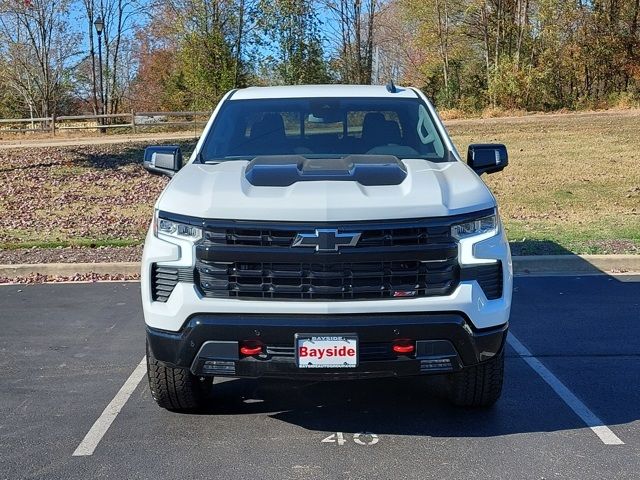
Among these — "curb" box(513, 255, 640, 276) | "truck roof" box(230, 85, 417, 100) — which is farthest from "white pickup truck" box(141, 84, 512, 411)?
"curb" box(513, 255, 640, 276)

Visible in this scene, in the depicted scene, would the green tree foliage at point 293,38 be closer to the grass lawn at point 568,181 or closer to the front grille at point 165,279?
the grass lawn at point 568,181

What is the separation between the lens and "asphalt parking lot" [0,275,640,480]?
12.9 ft

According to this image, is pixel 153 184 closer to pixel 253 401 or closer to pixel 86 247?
pixel 86 247

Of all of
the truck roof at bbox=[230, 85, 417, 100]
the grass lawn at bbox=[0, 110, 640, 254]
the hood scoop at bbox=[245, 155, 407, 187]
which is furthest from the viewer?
the grass lawn at bbox=[0, 110, 640, 254]

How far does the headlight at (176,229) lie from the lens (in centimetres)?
394

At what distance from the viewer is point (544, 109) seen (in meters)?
34.3

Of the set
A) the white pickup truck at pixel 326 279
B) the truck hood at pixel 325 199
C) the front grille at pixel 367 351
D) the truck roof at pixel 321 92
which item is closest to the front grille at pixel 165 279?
the white pickup truck at pixel 326 279

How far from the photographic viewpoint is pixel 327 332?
150 inches

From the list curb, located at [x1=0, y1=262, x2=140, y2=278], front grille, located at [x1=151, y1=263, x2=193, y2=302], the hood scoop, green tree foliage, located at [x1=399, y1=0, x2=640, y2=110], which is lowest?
curb, located at [x1=0, y1=262, x2=140, y2=278]

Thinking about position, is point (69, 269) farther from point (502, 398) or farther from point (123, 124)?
point (123, 124)

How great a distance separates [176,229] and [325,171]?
0.89 meters

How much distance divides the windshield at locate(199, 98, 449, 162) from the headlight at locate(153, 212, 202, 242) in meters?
1.10

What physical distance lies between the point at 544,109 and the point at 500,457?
1274 inches

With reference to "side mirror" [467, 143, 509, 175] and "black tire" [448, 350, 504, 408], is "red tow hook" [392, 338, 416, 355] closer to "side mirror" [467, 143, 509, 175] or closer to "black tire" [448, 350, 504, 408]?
"black tire" [448, 350, 504, 408]
